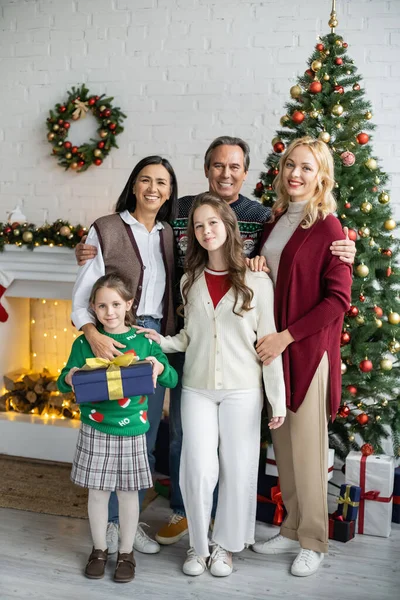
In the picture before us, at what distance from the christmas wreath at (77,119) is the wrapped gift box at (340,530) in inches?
95.5

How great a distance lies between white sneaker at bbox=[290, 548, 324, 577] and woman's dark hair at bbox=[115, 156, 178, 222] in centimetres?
147

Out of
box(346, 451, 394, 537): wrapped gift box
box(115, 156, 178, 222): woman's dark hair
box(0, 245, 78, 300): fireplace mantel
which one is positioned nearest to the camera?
box(115, 156, 178, 222): woman's dark hair

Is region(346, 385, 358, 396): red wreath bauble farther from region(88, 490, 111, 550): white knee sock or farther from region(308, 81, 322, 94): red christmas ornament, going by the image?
region(308, 81, 322, 94): red christmas ornament

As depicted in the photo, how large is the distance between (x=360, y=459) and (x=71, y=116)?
2561 mm

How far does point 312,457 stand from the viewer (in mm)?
2807

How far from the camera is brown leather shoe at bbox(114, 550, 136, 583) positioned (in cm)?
271

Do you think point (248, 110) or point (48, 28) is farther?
point (48, 28)

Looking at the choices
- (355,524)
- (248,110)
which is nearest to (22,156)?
(248,110)

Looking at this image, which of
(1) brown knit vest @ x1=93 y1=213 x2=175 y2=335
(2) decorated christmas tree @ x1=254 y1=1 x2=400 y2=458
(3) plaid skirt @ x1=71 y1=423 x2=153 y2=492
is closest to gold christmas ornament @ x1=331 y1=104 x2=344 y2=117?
(2) decorated christmas tree @ x1=254 y1=1 x2=400 y2=458

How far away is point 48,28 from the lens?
14.3 ft

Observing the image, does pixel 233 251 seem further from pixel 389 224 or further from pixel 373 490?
pixel 373 490

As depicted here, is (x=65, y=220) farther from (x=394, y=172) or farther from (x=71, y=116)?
(x=394, y=172)

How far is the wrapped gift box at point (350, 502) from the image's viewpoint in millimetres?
3174

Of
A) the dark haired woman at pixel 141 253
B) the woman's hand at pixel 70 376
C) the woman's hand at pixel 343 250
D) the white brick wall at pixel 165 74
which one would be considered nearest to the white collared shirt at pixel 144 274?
the dark haired woman at pixel 141 253
